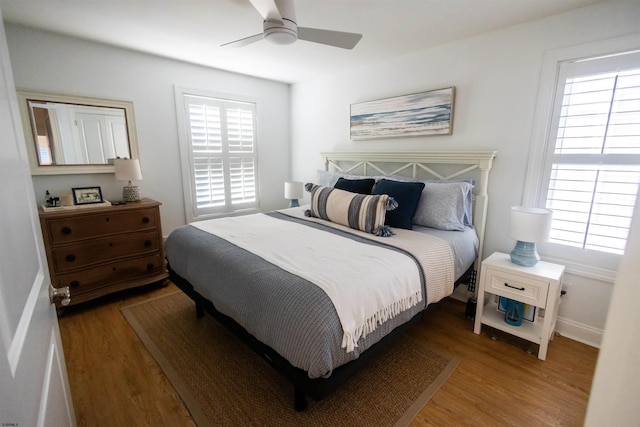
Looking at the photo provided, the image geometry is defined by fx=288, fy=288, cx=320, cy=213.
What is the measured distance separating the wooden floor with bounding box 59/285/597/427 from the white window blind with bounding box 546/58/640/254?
2.94 feet

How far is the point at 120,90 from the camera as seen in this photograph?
9.95ft

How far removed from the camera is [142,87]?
10.4 feet

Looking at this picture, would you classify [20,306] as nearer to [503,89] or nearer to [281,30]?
[281,30]

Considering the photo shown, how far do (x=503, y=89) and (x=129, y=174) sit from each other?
3.59 metres

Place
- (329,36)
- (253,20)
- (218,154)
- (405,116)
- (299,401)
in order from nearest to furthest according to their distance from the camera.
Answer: (299,401), (329,36), (253,20), (405,116), (218,154)

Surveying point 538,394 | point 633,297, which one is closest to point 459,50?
point 538,394

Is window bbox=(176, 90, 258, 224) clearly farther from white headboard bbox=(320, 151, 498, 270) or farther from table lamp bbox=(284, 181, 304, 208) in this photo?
white headboard bbox=(320, 151, 498, 270)

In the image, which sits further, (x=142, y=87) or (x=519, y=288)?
(x=142, y=87)

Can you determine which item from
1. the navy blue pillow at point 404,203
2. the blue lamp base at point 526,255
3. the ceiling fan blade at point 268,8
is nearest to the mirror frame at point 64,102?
the ceiling fan blade at point 268,8

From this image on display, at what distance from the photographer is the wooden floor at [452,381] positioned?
1605mm

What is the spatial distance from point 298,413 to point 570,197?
8.18ft

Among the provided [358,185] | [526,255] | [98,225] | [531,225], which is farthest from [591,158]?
[98,225]

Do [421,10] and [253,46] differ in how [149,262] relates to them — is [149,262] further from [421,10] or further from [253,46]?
[421,10]

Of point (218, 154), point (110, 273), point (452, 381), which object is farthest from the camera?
point (218, 154)
